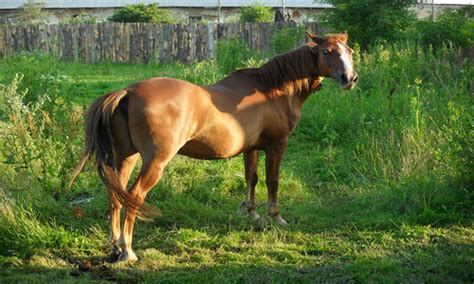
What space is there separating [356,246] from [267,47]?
1565cm

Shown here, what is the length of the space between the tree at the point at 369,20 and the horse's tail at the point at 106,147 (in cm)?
1070

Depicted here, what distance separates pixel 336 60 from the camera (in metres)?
5.58

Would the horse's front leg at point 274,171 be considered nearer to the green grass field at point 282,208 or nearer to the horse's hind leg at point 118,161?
the green grass field at point 282,208

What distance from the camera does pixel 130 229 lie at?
4.72 metres

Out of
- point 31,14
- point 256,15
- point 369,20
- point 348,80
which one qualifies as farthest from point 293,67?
point 31,14

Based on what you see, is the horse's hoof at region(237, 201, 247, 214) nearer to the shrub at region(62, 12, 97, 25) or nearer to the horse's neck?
the horse's neck

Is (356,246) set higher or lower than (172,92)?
lower

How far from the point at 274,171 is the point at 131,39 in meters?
15.9

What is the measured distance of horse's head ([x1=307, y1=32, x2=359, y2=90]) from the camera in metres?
5.49

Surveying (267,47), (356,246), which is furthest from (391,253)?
(267,47)

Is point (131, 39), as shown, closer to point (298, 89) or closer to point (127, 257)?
point (298, 89)

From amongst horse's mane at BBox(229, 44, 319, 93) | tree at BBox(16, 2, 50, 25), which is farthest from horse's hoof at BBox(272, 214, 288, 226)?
tree at BBox(16, 2, 50, 25)

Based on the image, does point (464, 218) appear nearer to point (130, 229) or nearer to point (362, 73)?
point (130, 229)

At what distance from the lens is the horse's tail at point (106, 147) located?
4.46 meters
